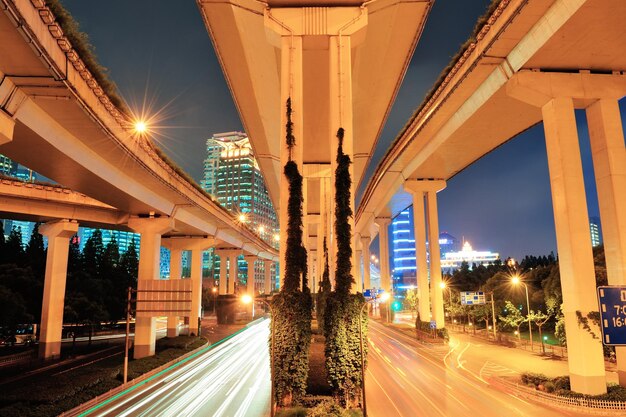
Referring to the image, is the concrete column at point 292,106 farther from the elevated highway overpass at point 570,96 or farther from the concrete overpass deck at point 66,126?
the elevated highway overpass at point 570,96

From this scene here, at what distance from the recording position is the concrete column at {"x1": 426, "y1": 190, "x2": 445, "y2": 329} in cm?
4194

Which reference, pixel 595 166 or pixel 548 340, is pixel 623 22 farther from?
pixel 548 340

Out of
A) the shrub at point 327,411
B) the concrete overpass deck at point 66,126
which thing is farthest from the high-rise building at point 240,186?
the shrub at point 327,411

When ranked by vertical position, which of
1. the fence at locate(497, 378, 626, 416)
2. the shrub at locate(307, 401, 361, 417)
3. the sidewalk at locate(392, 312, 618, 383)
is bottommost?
the sidewalk at locate(392, 312, 618, 383)

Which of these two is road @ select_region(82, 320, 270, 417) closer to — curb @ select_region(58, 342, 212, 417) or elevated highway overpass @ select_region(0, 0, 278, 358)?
curb @ select_region(58, 342, 212, 417)

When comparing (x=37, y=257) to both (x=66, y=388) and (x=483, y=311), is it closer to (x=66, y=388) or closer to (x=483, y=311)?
(x=66, y=388)

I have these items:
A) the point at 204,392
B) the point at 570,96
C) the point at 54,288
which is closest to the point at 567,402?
the point at 570,96

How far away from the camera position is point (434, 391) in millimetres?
21844

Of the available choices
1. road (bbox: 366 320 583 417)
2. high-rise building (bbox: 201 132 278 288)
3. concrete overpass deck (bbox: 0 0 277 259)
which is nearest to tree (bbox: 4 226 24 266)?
concrete overpass deck (bbox: 0 0 277 259)

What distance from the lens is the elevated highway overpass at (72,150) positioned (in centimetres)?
1339

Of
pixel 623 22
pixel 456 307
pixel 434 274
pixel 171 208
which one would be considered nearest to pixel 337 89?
pixel 623 22

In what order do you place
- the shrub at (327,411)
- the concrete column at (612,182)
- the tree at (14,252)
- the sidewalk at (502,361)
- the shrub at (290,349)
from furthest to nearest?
the tree at (14,252) → the sidewalk at (502,361) → the concrete column at (612,182) → the shrub at (290,349) → the shrub at (327,411)

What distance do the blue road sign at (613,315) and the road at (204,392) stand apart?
14589 mm

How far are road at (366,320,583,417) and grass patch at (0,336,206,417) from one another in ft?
46.2
